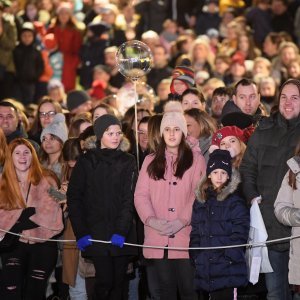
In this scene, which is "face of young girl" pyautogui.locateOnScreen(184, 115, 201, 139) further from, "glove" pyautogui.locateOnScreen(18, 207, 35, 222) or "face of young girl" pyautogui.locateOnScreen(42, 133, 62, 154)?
"glove" pyautogui.locateOnScreen(18, 207, 35, 222)

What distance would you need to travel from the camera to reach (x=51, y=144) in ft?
48.5

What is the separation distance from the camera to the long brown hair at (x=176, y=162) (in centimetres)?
1275

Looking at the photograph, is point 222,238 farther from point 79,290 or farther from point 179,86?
point 179,86

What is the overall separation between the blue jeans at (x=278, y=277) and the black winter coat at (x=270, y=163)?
0.32 ft

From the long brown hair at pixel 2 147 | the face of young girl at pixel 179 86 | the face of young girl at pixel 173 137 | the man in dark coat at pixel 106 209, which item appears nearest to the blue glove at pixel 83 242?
the man in dark coat at pixel 106 209

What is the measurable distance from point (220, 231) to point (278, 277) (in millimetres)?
860

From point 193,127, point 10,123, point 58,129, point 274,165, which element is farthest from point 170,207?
point 10,123

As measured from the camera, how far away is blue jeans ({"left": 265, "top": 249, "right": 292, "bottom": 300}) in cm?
1255

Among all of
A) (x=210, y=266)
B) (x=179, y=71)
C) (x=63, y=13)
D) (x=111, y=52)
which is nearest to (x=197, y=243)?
(x=210, y=266)

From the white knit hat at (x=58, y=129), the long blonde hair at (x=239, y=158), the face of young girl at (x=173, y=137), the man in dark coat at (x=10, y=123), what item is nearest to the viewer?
the face of young girl at (x=173, y=137)

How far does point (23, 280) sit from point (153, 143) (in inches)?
80.9

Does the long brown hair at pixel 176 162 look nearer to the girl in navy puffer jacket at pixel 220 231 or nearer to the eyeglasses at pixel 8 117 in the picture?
the girl in navy puffer jacket at pixel 220 231

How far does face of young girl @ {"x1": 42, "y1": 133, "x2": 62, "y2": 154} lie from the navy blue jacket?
9.84ft

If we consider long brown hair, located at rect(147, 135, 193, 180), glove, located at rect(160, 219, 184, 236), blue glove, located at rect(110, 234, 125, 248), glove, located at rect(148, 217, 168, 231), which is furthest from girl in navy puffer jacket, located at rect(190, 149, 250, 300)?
blue glove, located at rect(110, 234, 125, 248)
